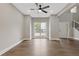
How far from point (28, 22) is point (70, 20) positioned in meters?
3.53

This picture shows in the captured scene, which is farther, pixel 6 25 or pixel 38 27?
pixel 38 27

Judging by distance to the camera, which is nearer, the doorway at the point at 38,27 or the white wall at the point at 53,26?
the doorway at the point at 38,27

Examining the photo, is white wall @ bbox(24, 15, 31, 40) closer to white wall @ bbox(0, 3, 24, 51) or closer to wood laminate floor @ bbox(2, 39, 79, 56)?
wood laminate floor @ bbox(2, 39, 79, 56)

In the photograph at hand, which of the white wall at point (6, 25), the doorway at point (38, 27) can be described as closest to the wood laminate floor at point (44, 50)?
the white wall at point (6, 25)

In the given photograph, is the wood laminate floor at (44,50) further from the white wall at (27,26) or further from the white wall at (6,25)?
the white wall at (27,26)

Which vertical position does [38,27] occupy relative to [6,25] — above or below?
below

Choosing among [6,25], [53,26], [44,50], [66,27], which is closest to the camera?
[6,25]

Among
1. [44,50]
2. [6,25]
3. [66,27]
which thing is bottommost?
[44,50]

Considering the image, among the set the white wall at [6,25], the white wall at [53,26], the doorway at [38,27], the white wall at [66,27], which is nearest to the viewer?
the white wall at [6,25]

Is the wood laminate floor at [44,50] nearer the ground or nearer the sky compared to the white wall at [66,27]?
nearer the ground

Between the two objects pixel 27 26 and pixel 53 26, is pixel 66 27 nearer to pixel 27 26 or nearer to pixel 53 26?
pixel 53 26

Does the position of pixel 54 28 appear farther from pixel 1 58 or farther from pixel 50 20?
pixel 1 58

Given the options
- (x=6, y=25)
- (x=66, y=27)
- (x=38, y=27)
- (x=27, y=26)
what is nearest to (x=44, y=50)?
(x=6, y=25)

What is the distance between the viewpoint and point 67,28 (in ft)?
27.9
